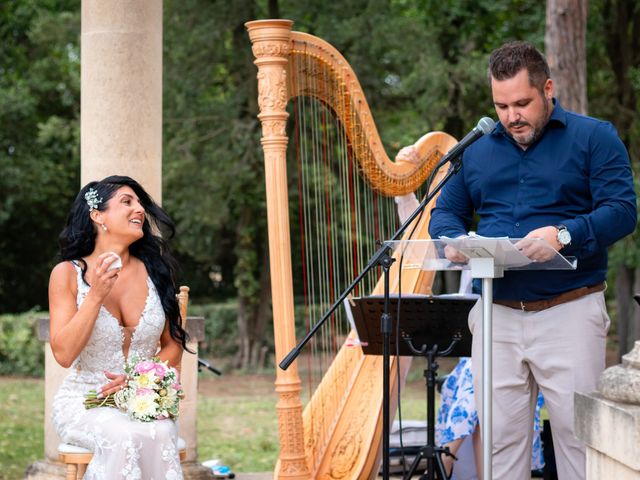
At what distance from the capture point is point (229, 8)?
1504 centimetres

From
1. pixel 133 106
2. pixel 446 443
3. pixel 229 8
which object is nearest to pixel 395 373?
pixel 446 443

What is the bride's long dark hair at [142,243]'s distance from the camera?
421 cm

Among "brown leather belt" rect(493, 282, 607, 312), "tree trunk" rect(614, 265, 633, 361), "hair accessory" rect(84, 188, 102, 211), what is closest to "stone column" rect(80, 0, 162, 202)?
"hair accessory" rect(84, 188, 102, 211)

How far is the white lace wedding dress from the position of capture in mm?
3834

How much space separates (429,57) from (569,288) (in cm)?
1098

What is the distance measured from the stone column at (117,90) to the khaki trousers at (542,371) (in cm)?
226

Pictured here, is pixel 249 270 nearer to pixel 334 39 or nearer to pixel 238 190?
pixel 238 190

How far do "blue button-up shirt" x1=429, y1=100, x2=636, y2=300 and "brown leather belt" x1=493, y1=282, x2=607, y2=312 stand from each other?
2 centimetres

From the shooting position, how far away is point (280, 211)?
4332mm

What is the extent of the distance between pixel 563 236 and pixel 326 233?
173cm

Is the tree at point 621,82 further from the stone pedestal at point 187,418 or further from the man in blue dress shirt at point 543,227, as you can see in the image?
the man in blue dress shirt at point 543,227

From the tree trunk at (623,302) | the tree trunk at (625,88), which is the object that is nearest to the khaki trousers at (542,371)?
the tree trunk at (625,88)

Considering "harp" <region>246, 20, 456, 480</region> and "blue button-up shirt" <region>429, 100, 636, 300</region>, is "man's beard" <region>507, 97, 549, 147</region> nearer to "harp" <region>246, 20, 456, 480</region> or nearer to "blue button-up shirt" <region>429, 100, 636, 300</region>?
"blue button-up shirt" <region>429, 100, 636, 300</region>

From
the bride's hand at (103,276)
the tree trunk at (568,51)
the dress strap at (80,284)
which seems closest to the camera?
the bride's hand at (103,276)
